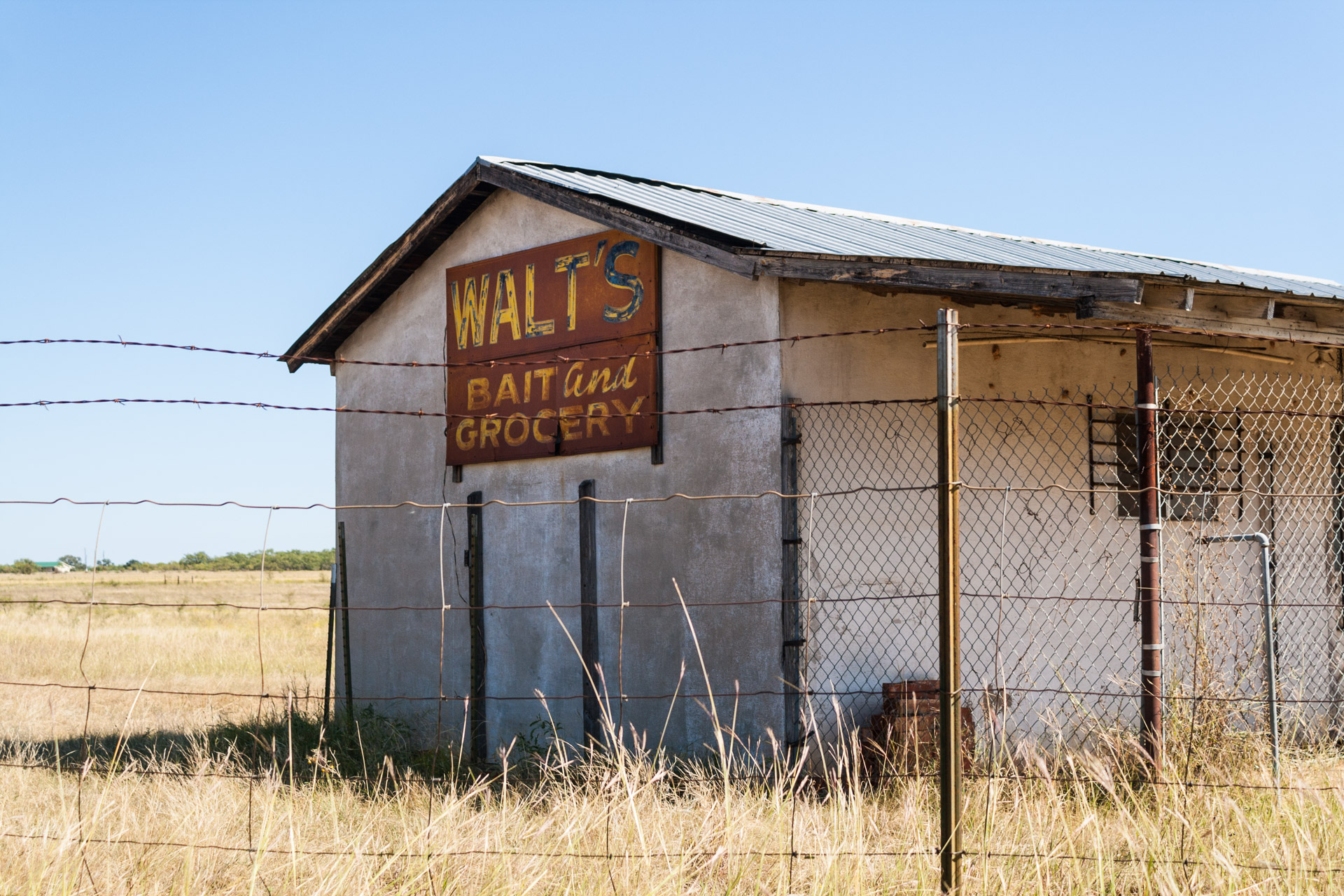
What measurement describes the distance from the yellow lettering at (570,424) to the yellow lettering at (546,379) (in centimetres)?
24

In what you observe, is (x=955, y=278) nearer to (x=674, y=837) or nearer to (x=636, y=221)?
(x=636, y=221)

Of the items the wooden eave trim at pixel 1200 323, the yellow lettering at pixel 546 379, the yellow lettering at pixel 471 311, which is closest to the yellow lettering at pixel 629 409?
the yellow lettering at pixel 546 379

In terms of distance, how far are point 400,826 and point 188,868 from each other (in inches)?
69.4

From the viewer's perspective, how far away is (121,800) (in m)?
6.56

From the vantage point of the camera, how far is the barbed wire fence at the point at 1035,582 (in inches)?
288

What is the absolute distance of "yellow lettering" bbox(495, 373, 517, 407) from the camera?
10195 millimetres

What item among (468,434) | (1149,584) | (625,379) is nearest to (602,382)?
(625,379)

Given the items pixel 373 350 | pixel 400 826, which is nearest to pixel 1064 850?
pixel 400 826

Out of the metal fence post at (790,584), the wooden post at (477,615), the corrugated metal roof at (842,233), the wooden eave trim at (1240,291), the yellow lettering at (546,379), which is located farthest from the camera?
the wooden post at (477,615)

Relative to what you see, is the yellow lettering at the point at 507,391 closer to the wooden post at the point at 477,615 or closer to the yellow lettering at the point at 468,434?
the yellow lettering at the point at 468,434

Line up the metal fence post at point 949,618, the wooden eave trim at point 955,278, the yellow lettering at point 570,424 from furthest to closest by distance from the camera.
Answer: the yellow lettering at point 570,424
the wooden eave trim at point 955,278
the metal fence post at point 949,618

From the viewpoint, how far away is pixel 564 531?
970 centimetres

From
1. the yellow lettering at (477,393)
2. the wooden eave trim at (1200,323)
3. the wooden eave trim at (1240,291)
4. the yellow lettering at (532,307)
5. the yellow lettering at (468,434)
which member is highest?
the yellow lettering at (532,307)

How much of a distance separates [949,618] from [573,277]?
6.05 metres
